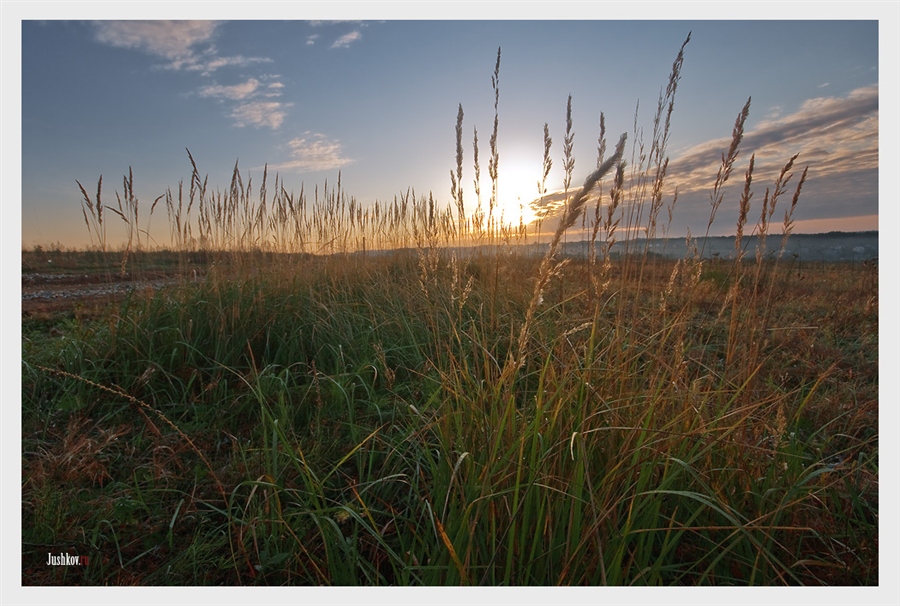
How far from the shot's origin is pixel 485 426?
113 cm

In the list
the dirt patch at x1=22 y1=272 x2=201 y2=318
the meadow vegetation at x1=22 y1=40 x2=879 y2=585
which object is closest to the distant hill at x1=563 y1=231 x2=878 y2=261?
the meadow vegetation at x1=22 y1=40 x2=879 y2=585

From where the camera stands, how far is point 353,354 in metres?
2.21

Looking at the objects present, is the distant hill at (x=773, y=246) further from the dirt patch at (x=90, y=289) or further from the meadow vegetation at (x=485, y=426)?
the dirt patch at (x=90, y=289)

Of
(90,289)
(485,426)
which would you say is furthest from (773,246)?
(90,289)

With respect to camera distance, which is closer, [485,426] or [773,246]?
[485,426]

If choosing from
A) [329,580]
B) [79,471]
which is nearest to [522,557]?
[329,580]

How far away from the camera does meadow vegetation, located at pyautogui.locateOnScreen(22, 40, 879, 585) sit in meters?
0.99

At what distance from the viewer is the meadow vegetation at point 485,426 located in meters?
0.99

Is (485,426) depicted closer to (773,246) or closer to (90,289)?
(773,246)

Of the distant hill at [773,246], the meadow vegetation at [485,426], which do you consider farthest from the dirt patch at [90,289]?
the distant hill at [773,246]

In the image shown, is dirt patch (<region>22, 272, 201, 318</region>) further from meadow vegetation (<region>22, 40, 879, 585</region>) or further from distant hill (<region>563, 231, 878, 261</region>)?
distant hill (<region>563, 231, 878, 261</region>)

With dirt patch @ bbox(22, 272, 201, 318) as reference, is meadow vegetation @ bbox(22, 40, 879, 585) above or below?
below

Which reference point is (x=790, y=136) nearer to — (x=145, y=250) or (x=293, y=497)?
(x=293, y=497)
